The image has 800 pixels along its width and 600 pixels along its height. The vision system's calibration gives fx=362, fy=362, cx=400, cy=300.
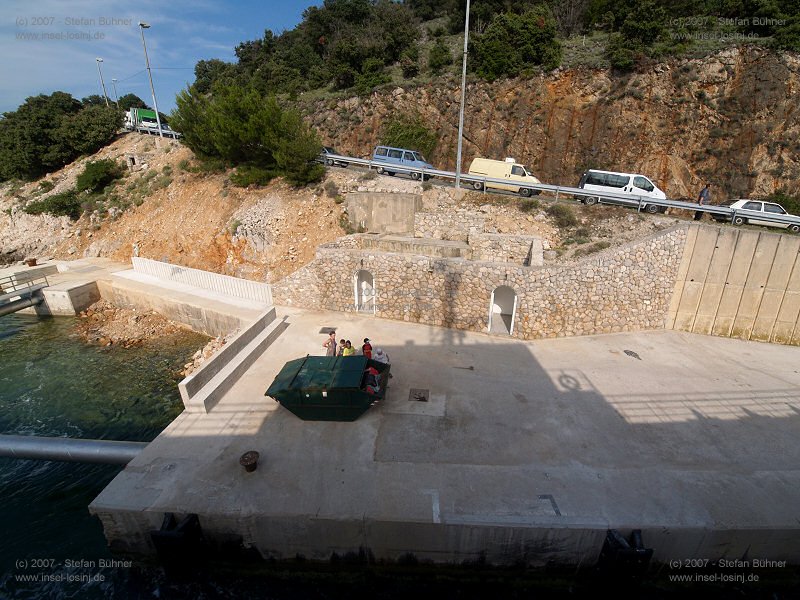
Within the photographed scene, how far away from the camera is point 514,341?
13.3m

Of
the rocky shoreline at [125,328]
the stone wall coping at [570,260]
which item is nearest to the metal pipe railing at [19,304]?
the rocky shoreline at [125,328]

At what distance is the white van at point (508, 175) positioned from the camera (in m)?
18.0

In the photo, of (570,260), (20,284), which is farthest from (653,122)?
(20,284)

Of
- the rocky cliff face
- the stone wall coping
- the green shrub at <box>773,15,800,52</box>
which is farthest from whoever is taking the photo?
the rocky cliff face

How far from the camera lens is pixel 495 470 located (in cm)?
748

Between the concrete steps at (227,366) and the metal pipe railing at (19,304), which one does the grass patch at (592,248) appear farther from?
the metal pipe railing at (19,304)

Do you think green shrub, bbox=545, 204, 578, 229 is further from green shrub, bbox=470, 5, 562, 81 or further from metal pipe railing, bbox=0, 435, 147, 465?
metal pipe railing, bbox=0, 435, 147, 465

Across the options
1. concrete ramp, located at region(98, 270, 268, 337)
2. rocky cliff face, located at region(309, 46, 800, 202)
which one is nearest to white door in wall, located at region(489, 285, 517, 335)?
concrete ramp, located at region(98, 270, 268, 337)

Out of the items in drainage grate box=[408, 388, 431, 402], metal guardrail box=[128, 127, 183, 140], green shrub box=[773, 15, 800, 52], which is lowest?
drainage grate box=[408, 388, 431, 402]

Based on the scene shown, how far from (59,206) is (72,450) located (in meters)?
26.2

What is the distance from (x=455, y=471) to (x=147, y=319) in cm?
1695

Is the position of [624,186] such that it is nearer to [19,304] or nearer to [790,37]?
[790,37]

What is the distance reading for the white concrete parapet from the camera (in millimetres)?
16281

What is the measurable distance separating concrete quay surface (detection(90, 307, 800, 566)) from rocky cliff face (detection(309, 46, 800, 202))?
653 inches
